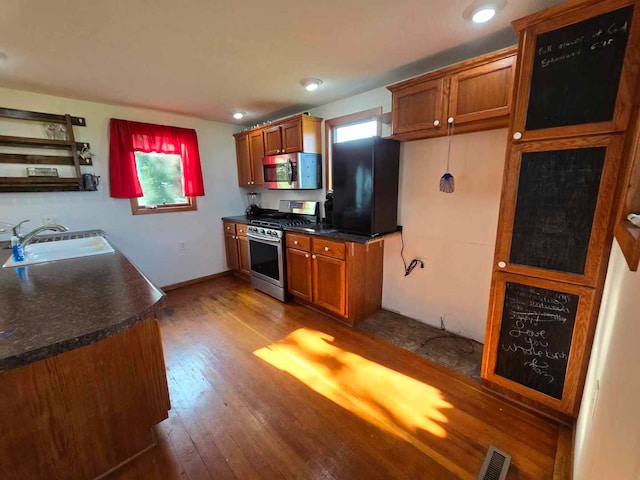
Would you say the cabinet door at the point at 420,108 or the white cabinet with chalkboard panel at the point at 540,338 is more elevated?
the cabinet door at the point at 420,108

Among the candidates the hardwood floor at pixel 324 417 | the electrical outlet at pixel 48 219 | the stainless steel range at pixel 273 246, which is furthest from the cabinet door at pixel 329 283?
the electrical outlet at pixel 48 219

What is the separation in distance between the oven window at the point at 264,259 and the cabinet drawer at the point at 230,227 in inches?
23.3

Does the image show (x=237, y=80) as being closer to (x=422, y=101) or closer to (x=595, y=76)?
(x=422, y=101)

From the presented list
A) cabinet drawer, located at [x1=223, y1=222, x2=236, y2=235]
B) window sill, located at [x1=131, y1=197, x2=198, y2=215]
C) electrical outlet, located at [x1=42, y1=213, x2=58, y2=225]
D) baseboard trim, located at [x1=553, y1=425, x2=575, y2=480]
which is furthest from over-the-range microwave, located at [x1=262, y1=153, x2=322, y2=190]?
baseboard trim, located at [x1=553, y1=425, x2=575, y2=480]

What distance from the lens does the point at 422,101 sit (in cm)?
208

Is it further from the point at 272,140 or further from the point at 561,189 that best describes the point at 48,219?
the point at 561,189

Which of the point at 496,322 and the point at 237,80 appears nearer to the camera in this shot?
the point at 496,322

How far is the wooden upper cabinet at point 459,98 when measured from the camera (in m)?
1.72

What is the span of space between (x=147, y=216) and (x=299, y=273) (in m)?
2.18

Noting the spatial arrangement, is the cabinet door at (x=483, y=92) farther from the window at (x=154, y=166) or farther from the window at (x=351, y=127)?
the window at (x=154, y=166)

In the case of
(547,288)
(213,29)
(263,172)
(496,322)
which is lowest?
(496,322)

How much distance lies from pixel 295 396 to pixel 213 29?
2413 millimetres

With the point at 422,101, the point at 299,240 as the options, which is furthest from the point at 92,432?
the point at 422,101

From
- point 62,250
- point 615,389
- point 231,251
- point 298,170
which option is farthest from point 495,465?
point 231,251
